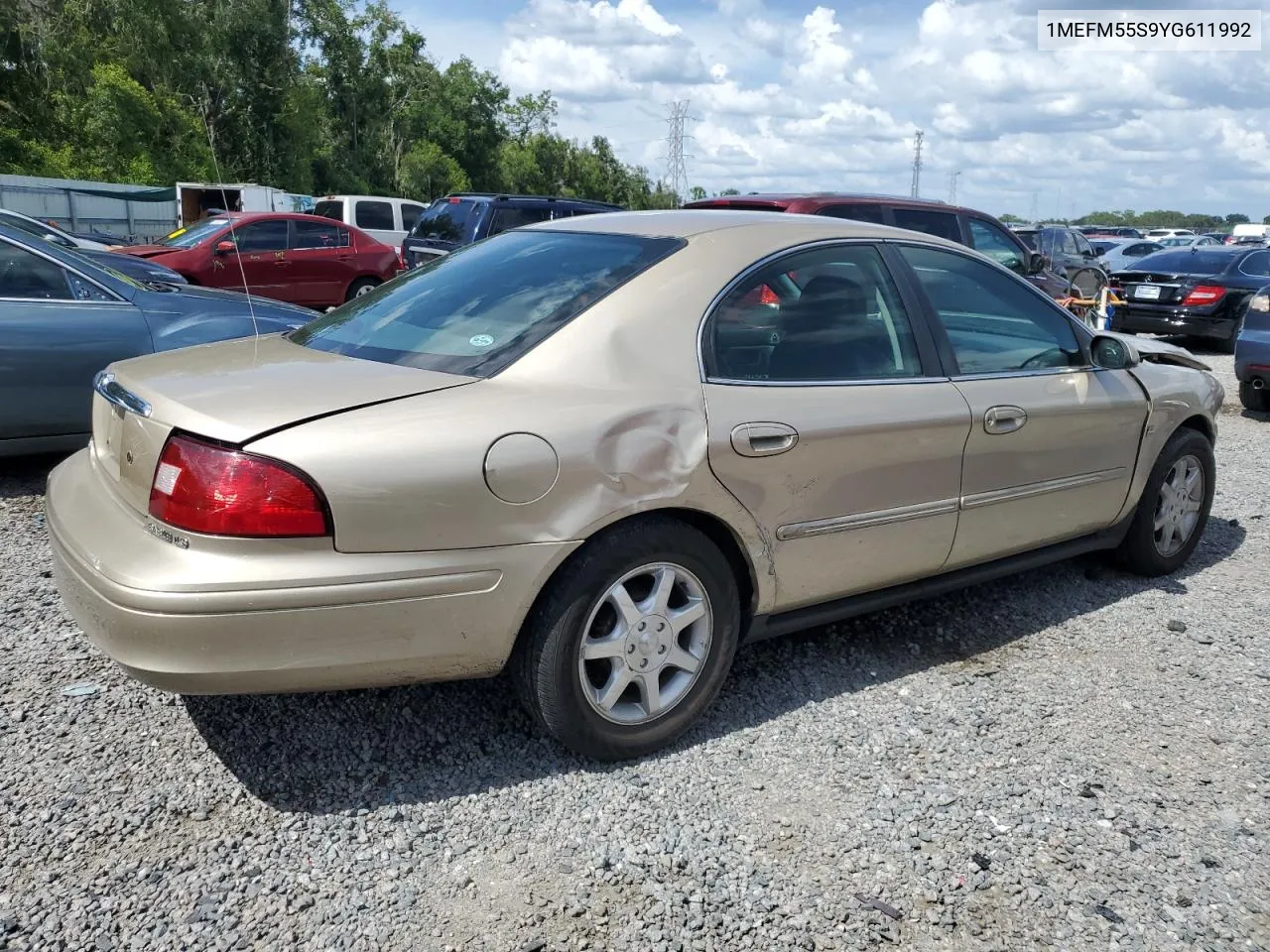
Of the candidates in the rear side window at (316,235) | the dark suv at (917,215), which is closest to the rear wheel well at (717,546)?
the dark suv at (917,215)

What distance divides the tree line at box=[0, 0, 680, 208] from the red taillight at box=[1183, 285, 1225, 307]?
768 inches

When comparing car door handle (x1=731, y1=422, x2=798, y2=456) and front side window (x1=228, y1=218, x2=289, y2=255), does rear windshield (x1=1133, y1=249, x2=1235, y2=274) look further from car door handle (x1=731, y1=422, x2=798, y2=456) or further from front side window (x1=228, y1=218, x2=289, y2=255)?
car door handle (x1=731, y1=422, x2=798, y2=456)

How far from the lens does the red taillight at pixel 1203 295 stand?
1369cm

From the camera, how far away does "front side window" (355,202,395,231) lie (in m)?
20.3

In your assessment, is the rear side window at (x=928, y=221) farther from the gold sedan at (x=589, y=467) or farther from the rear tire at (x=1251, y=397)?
the gold sedan at (x=589, y=467)

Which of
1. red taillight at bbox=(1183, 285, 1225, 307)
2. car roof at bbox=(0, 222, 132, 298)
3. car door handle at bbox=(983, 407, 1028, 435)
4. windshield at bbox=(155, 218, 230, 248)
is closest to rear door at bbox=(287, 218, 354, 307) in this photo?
windshield at bbox=(155, 218, 230, 248)

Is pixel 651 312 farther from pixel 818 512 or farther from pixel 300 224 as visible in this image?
pixel 300 224

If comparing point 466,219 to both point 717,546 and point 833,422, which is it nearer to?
point 833,422

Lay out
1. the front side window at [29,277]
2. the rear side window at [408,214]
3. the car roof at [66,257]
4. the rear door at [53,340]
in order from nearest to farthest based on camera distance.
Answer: the rear door at [53,340]
the front side window at [29,277]
the car roof at [66,257]
the rear side window at [408,214]

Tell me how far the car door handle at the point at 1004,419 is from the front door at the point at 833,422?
0.12 m

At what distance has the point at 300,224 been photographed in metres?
15.2

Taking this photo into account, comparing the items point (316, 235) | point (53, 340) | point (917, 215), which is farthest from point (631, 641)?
point (316, 235)

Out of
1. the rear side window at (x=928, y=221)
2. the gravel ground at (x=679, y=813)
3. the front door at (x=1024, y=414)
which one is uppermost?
the rear side window at (x=928, y=221)

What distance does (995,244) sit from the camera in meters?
10.5
